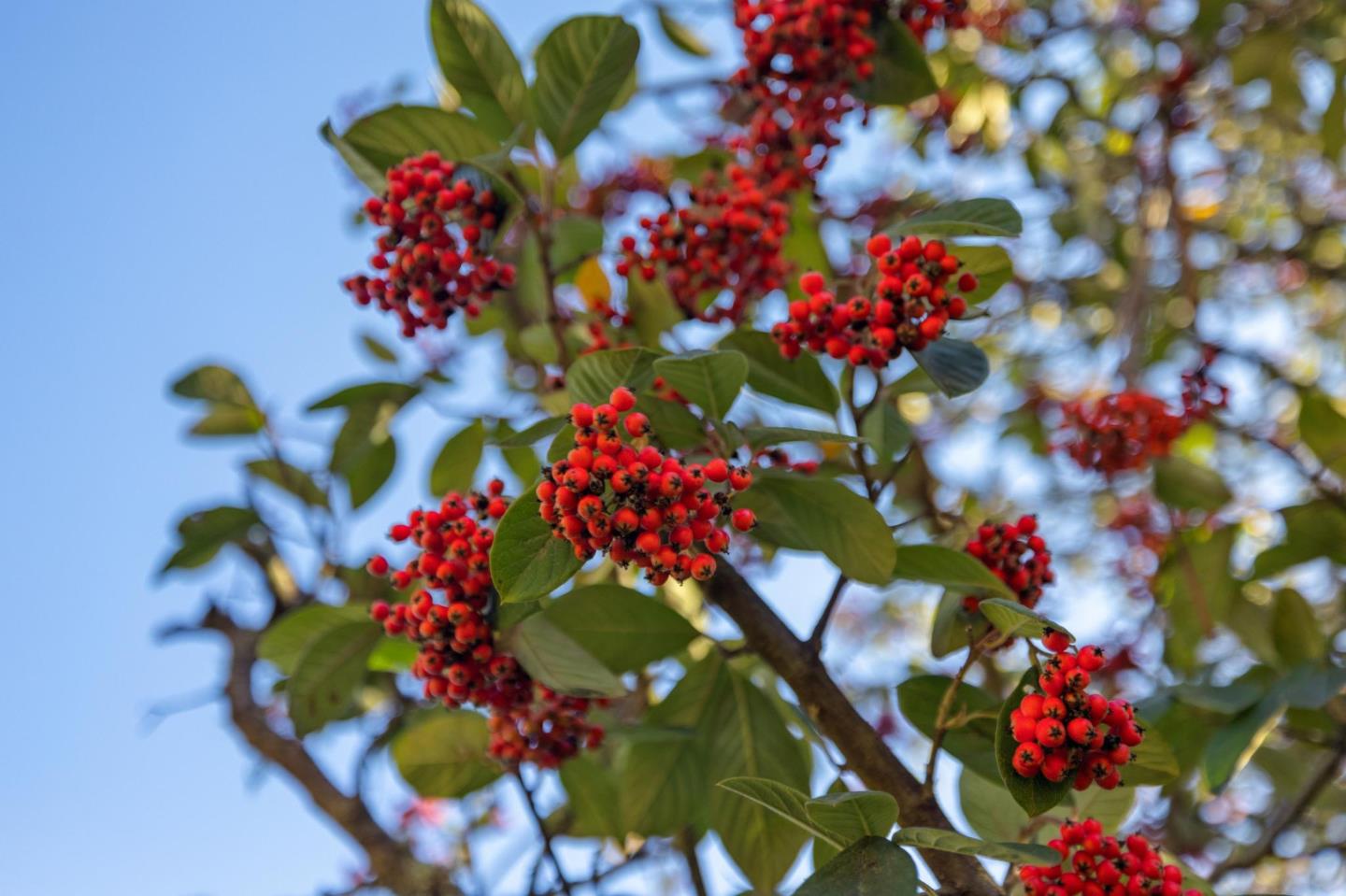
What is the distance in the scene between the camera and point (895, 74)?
2535 millimetres

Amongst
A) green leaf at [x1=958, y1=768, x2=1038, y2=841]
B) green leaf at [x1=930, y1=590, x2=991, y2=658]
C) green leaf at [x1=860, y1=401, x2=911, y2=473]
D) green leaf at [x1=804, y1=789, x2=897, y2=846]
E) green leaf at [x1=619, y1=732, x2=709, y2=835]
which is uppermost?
green leaf at [x1=860, y1=401, x2=911, y2=473]

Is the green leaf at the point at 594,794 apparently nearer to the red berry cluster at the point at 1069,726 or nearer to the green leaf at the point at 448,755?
the green leaf at the point at 448,755

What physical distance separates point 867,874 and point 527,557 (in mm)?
616

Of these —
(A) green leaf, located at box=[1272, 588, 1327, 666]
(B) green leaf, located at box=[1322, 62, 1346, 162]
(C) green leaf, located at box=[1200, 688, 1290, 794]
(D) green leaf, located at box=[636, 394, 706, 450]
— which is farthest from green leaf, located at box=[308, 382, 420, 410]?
(B) green leaf, located at box=[1322, 62, 1346, 162]

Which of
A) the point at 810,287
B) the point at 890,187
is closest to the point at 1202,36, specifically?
the point at 890,187

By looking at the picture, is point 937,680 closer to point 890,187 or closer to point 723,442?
point 723,442

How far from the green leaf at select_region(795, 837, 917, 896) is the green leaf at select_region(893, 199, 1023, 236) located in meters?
0.92

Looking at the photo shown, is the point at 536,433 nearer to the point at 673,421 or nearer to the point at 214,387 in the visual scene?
the point at 673,421

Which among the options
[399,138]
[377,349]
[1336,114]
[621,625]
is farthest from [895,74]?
[1336,114]

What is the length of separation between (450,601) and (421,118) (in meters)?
1.02

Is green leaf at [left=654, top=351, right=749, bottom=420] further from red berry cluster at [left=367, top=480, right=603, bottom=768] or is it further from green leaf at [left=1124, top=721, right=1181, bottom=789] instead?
green leaf at [left=1124, top=721, right=1181, bottom=789]

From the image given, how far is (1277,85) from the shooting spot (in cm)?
429

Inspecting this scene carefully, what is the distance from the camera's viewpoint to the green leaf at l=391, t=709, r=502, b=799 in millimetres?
2455

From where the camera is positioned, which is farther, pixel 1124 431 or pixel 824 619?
pixel 1124 431
